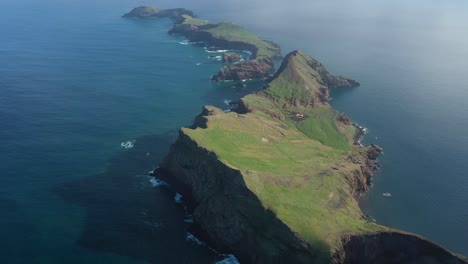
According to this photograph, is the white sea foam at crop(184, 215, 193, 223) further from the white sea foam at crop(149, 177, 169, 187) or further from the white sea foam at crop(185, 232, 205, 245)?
the white sea foam at crop(149, 177, 169, 187)

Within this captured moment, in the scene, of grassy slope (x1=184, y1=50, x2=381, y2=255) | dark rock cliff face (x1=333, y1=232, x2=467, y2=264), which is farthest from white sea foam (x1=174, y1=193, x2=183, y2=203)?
dark rock cliff face (x1=333, y1=232, x2=467, y2=264)

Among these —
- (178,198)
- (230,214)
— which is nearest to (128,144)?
(178,198)

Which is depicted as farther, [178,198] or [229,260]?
Answer: [178,198]

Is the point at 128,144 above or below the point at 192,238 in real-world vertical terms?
above

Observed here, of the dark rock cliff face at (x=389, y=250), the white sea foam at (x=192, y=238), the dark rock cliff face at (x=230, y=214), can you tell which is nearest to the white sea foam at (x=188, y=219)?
the dark rock cliff face at (x=230, y=214)

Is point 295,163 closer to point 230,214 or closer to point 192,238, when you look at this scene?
point 230,214

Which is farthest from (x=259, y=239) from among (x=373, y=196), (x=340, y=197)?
(x=373, y=196)
